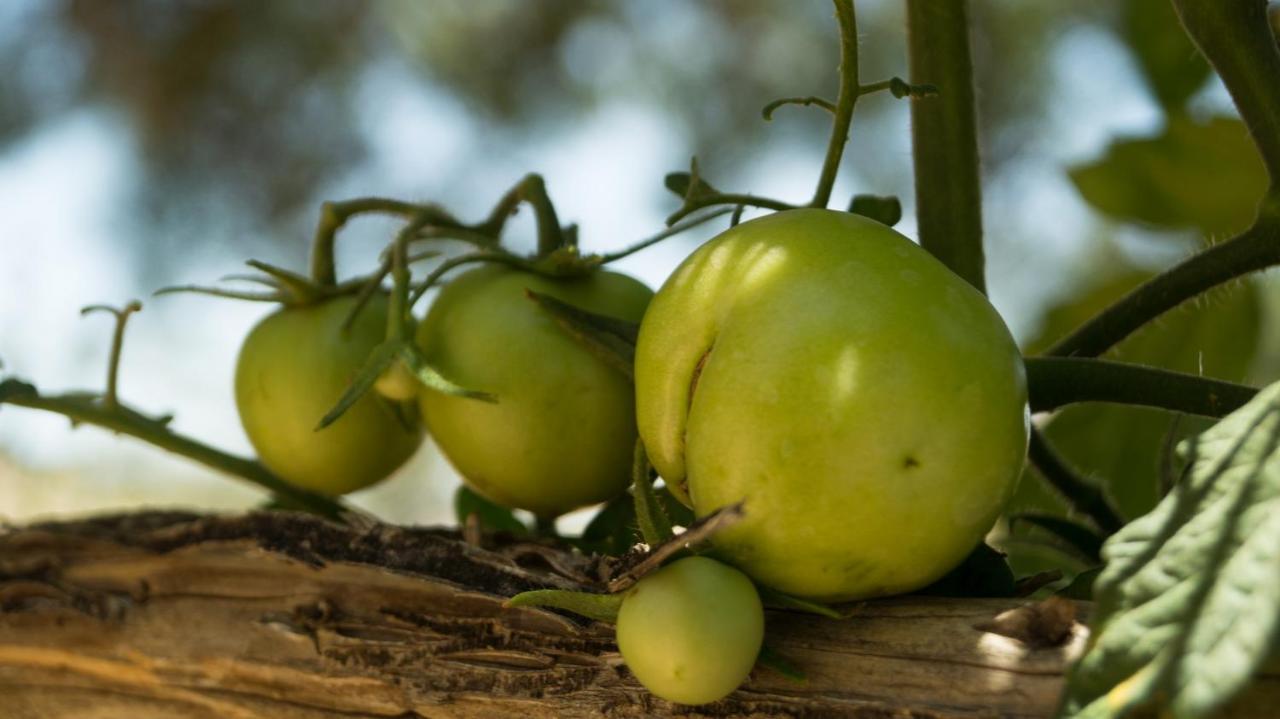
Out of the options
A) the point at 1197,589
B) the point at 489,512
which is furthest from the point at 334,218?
the point at 1197,589

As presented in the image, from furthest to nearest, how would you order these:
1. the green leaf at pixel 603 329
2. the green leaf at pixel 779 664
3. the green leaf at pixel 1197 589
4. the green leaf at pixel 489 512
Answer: the green leaf at pixel 489 512
the green leaf at pixel 603 329
the green leaf at pixel 779 664
the green leaf at pixel 1197 589

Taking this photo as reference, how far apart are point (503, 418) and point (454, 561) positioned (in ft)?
0.20

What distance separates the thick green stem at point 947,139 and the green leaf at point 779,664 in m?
0.22

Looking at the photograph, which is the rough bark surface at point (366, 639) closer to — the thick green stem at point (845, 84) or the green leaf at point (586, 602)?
the green leaf at point (586, 602)

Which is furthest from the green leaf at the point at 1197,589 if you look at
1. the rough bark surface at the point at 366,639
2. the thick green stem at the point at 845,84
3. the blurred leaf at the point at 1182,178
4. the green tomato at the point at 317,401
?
the blurred leaf at the point at 1182,178

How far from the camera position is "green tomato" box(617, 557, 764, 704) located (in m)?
0.34

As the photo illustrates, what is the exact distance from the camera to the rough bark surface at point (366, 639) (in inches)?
14.4

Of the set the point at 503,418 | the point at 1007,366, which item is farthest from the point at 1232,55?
the point at 503,418

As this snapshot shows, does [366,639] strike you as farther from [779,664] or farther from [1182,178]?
[1182,178]

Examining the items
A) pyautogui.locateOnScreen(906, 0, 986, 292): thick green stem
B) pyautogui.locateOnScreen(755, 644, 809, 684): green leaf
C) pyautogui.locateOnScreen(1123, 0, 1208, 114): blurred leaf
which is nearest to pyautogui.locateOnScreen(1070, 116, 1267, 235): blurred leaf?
pyautogui.locateOnScreen(1123, 0, 1208, 114): blurred leaf

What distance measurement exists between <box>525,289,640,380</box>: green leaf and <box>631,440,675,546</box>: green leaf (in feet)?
0.22

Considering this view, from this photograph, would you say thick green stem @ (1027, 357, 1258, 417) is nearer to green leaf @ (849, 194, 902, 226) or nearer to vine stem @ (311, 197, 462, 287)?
green leaf @ (849, 194, 902, 226)

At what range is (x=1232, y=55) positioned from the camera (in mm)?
457

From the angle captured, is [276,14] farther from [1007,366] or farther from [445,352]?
[1007,366]
